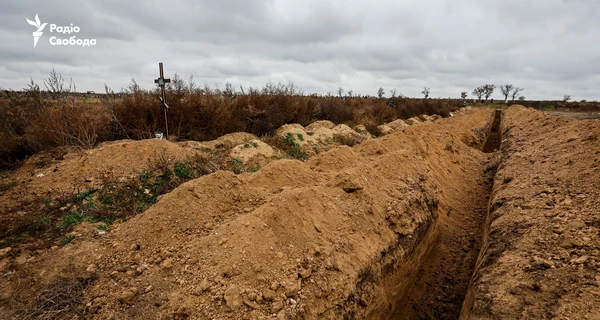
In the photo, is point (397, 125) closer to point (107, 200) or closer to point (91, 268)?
point (107, 200)

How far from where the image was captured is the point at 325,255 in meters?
3.25

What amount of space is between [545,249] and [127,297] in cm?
425

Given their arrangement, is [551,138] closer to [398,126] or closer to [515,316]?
[515,316]

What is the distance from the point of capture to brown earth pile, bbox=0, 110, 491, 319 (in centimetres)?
262

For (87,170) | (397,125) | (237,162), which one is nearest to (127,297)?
(87,170)

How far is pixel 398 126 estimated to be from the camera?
18.6 m

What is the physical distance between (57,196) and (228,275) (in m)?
3.87

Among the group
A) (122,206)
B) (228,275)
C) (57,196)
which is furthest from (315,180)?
(57,196)

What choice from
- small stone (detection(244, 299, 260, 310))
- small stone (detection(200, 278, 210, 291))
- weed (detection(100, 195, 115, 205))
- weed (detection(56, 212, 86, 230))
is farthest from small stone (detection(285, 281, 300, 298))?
weed (detection(100, 195, 115, 205))

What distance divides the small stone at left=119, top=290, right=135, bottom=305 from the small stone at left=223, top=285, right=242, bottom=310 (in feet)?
2.68

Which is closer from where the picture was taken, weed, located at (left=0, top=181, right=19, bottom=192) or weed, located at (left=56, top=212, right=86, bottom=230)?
weed, located at (left=56, top=212, right=86, bottom=230)

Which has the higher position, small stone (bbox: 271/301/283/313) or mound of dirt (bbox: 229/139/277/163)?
mound of dirt (bbox: 229/139/277/163)

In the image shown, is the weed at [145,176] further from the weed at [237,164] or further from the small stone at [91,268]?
the small stone at [91,268]

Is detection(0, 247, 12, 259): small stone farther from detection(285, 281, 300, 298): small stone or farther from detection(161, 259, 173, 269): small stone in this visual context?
detection(285, 281, 300, 298): small stone
